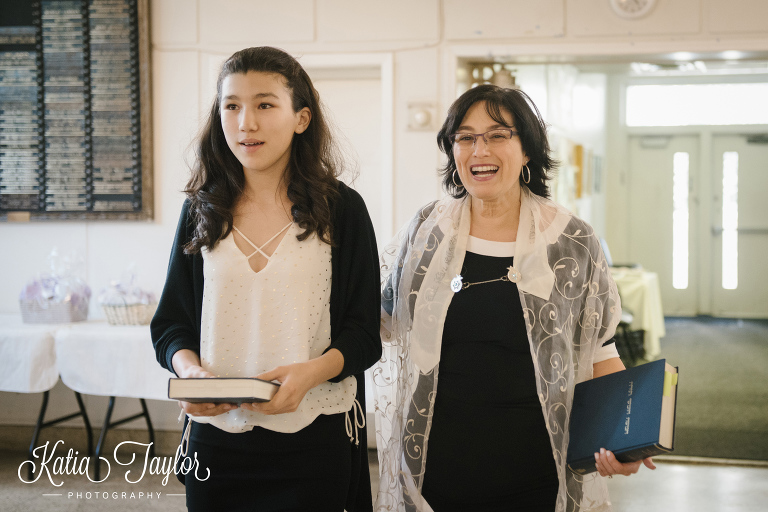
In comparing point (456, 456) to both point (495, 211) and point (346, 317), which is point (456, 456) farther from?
point (495, 211)

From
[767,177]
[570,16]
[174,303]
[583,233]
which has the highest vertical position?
[570,16]

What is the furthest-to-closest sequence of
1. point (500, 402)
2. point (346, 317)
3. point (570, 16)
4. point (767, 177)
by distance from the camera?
point (767, 177), point (570, 16), point (500, 402), point (346, 317)

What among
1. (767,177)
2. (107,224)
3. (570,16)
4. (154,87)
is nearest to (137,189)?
(107,224)

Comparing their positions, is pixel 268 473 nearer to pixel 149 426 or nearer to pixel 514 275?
pixel 514 275

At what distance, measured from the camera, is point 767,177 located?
7.45 metres

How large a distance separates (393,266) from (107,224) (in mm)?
2764

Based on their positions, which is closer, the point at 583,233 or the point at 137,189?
the point at 583,233

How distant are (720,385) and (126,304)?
16.0 feet

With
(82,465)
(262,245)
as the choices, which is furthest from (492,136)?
(82,465)

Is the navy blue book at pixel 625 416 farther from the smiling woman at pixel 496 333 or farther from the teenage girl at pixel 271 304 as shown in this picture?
the teenage girl at pixel 271 304

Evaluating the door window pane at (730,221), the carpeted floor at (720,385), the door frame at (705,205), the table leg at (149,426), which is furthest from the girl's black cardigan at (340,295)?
the door frame at (705,205)

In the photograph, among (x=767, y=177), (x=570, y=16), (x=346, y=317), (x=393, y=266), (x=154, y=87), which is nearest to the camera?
(x=346, y=317)

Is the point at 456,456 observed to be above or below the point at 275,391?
below

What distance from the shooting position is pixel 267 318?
1263mm
